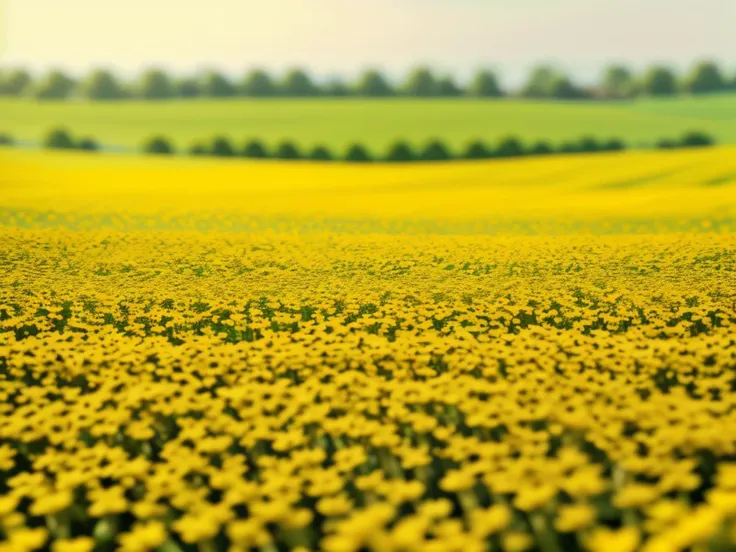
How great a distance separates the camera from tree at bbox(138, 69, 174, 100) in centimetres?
10238

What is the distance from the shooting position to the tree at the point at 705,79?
100m

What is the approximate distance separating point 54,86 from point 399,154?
218 ft

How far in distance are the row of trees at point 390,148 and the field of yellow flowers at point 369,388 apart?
3048 centimetres

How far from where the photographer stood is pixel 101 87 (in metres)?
100

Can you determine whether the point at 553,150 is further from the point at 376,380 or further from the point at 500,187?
the point at 376,380

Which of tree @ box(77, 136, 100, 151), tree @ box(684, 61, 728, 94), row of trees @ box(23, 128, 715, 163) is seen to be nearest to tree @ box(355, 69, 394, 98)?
tree @ box(684, 61, 728, 94)

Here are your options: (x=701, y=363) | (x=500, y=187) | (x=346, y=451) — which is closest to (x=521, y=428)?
(x=346, y=451)

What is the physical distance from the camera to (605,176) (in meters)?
36.5

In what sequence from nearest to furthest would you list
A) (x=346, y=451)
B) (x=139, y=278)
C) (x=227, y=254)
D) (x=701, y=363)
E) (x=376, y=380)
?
(x=346, y=451), (x=376, y=380), (x=701, y=363), (x=139, y=278), (x=227, y=254)

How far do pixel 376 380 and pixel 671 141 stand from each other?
52.0m

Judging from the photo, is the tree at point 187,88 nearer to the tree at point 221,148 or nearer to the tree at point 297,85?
the tree at point 297,85

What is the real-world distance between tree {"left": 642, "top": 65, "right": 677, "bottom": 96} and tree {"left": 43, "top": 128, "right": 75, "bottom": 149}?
80.0 m

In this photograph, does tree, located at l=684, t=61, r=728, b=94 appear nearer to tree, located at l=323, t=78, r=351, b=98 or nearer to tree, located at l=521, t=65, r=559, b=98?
tree, located at l=521, t=65, r=559, b=98

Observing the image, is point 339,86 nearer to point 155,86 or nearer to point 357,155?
point 155,86
